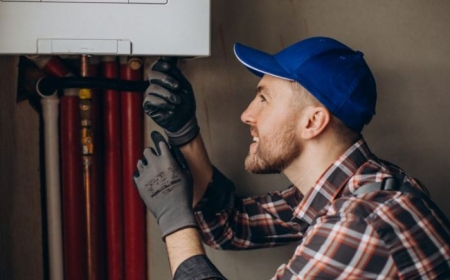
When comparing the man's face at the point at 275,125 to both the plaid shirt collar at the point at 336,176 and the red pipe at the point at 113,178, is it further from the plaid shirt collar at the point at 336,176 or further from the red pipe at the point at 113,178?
the red pipe at the point at 113,178

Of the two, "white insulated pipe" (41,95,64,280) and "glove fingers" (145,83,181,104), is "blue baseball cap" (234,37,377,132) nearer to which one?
"glove fingers" (145,83,181,104)

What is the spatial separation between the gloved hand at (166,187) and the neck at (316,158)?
0.78 feet

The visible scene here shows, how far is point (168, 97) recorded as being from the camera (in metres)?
1.37

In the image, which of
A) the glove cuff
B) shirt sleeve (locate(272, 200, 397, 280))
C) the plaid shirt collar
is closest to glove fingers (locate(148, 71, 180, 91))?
the glove cuff

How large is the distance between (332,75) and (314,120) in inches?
3.8

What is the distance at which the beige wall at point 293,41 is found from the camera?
1.63 meters

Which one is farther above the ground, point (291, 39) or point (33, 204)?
point (291, 39)

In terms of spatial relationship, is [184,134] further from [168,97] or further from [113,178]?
[113,178]

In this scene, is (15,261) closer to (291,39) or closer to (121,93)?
(121,93)

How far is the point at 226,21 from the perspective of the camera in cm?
164

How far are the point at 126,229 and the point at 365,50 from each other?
76 centimetres

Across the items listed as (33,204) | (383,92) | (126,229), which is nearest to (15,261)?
(33,204)

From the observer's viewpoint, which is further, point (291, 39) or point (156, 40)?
point (291, 39)

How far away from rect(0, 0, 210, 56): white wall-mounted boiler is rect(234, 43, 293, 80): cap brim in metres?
0.14
